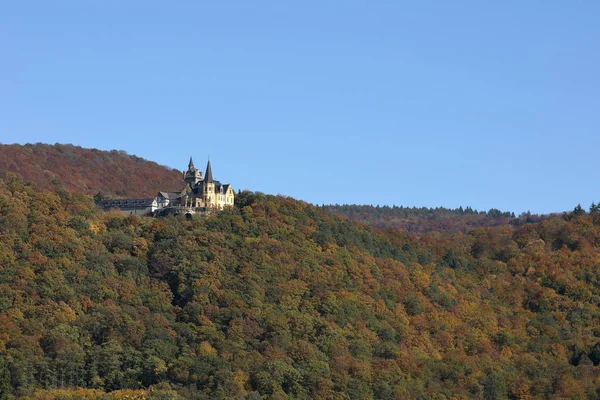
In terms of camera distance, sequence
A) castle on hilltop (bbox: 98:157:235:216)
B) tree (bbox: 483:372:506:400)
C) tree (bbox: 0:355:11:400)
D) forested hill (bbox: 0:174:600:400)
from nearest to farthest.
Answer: tree (bbox: 0:355:11:400)
forested hill (bbox: 0:174:600:400)
tree (bbox: 483:372:506:400)
castle on hilltop (bbox: 98:157:235:216)

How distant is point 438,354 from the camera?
113500 millimetres

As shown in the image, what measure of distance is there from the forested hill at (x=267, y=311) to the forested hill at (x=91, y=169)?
4953cm

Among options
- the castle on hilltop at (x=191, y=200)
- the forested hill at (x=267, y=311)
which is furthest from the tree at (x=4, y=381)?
the castle on hilltop at (x=191, y=200)

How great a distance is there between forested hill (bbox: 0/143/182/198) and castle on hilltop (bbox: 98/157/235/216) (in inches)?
1566

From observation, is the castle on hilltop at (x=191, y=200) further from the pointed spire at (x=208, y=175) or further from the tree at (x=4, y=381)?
the tree at (x=4, y=381)

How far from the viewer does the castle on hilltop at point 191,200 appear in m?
125

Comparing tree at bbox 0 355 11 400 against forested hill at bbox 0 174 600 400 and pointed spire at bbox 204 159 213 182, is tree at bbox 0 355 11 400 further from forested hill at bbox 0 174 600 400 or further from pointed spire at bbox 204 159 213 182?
pointed spire at bbox 204 159 213 182

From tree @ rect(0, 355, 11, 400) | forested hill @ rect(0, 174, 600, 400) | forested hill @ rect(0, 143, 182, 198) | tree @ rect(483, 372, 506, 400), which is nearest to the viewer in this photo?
tree @ rect(0, 355, 11, 400)

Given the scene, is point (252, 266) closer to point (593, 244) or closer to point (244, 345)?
point (244, 345)

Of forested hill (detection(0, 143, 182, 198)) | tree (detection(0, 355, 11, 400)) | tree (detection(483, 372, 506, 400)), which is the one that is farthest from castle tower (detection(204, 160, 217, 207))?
forested hill (detection(0, 143, 182, 198))

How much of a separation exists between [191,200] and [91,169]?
62.6 metres

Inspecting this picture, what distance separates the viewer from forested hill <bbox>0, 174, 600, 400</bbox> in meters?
98.1

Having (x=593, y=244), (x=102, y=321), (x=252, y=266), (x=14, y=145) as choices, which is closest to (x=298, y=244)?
(x=252, y=266)

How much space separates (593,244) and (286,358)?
51.5m
